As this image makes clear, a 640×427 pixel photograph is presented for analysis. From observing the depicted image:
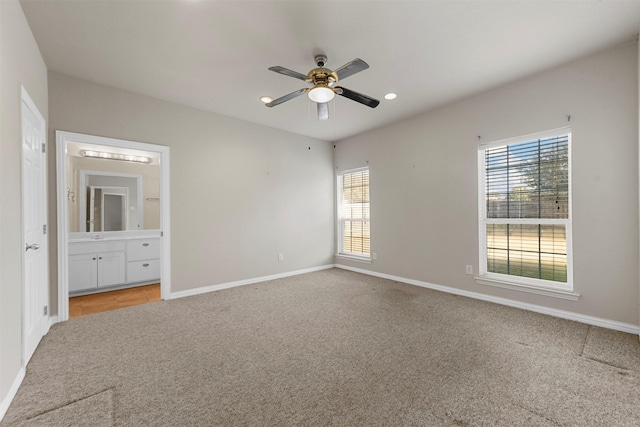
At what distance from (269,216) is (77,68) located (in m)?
3.06

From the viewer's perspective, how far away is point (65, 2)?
2.07 meters

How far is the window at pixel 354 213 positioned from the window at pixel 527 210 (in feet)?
7.00

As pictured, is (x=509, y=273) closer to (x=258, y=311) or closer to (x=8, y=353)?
(x=258, y=311)

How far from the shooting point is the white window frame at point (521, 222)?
9.93 ft

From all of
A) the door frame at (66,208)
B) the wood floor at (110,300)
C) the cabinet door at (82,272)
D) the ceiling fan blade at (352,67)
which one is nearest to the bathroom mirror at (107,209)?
the cabinet door at (82,272)

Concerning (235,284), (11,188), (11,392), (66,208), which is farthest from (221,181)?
(11,392)

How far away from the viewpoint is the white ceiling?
84.0 inches

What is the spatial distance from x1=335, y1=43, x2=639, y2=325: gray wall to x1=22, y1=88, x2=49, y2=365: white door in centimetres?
Result: 446

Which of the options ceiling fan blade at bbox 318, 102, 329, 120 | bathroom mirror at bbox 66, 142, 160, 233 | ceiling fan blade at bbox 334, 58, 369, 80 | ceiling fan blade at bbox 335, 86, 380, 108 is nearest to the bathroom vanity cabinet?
bathroom mirror at bbox 66, 142, 160, 233

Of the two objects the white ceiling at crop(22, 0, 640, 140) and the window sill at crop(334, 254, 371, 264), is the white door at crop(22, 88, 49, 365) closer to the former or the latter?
the white ceiling at crop(22, 0, 640, 140)

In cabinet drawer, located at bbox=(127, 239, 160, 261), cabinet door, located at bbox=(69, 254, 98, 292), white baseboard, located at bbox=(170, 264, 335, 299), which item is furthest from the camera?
cabinet drawer, located at bbox=(127, 239, 160, 261)

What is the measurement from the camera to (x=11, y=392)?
1736mm

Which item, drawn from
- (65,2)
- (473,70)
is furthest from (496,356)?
(65,2)

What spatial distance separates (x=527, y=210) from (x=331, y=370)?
3054 mm
